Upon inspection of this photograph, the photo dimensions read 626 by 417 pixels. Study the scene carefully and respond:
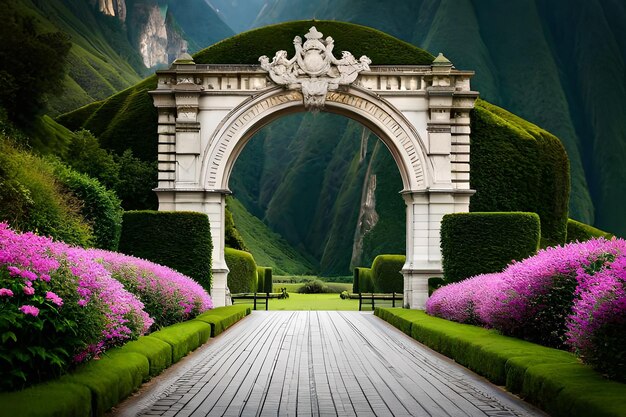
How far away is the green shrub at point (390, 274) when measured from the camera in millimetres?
36562

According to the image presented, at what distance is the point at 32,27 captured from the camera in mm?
31938

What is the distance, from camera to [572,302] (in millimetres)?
11523

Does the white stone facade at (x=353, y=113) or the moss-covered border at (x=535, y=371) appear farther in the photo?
the white stone facade at (x=353, y=113)

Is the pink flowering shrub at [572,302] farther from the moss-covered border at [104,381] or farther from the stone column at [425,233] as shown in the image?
the stone column at [425,233]

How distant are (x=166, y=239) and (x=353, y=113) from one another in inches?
338

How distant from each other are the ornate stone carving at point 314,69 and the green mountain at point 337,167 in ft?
16.6

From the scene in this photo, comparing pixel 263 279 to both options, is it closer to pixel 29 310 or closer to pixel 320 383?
pixel 320 383

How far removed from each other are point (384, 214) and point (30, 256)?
78.8 meters

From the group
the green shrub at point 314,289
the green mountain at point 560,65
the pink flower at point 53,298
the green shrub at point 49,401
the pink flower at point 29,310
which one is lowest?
the green shrub at point 314,289

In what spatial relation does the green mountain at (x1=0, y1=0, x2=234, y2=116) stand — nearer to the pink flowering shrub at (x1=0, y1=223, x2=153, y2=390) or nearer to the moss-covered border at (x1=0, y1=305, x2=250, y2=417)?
the moss-covered border at (x1=0, y1=305, x2=250, y2=417)

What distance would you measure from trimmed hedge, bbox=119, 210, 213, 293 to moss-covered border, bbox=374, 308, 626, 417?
29.2ft

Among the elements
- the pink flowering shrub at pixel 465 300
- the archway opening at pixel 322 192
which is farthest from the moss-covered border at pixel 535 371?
the archway opening at pixel 322 192

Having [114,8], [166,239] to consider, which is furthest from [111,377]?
[114,8]

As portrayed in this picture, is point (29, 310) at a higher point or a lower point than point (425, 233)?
lower
